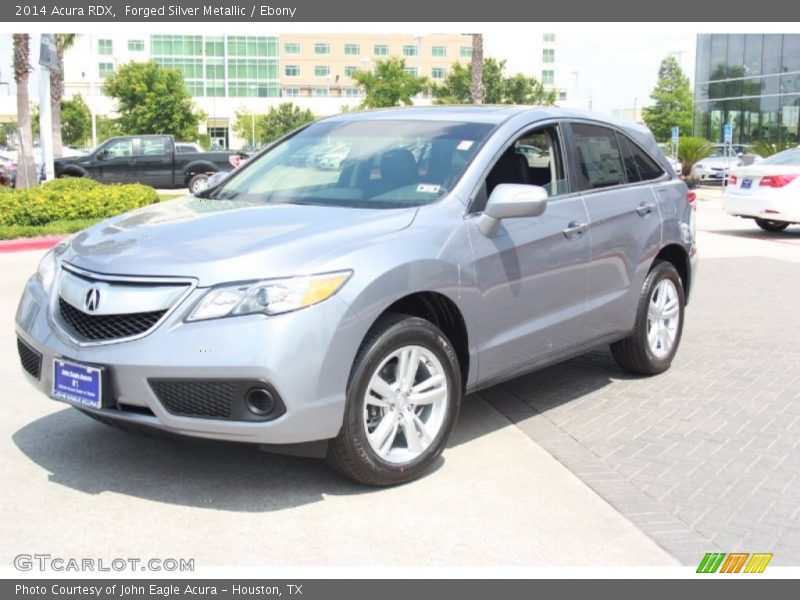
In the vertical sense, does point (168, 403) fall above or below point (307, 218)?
below

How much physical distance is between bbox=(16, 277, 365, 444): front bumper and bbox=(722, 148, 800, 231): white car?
1357 cm

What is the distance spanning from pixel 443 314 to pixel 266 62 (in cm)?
12092

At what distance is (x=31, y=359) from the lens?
470 centimetres

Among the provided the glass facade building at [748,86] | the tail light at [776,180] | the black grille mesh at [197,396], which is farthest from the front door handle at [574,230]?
the glass facade building at [748,86]

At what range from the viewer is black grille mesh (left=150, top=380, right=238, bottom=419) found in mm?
4082

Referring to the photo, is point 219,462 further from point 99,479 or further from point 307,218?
point 307,218

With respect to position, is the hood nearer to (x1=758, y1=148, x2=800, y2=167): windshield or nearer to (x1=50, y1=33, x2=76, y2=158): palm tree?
(x1=758, y1=148, x2=800, y2=167): windshield

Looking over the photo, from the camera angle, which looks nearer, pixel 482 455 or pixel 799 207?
pixel 482 455

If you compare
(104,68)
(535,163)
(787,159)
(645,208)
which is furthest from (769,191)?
(104,68)

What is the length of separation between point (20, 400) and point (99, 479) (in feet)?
5.41

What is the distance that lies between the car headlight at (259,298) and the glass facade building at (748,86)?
1610 inches

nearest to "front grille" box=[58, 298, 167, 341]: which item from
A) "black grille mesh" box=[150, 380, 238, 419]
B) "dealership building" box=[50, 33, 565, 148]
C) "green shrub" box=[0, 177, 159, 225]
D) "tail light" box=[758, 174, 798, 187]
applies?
"black grille mesh" box=[150, 380, 238, 419]

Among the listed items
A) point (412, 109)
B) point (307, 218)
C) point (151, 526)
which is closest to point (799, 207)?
point (412, 109)

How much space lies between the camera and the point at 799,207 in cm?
1600
